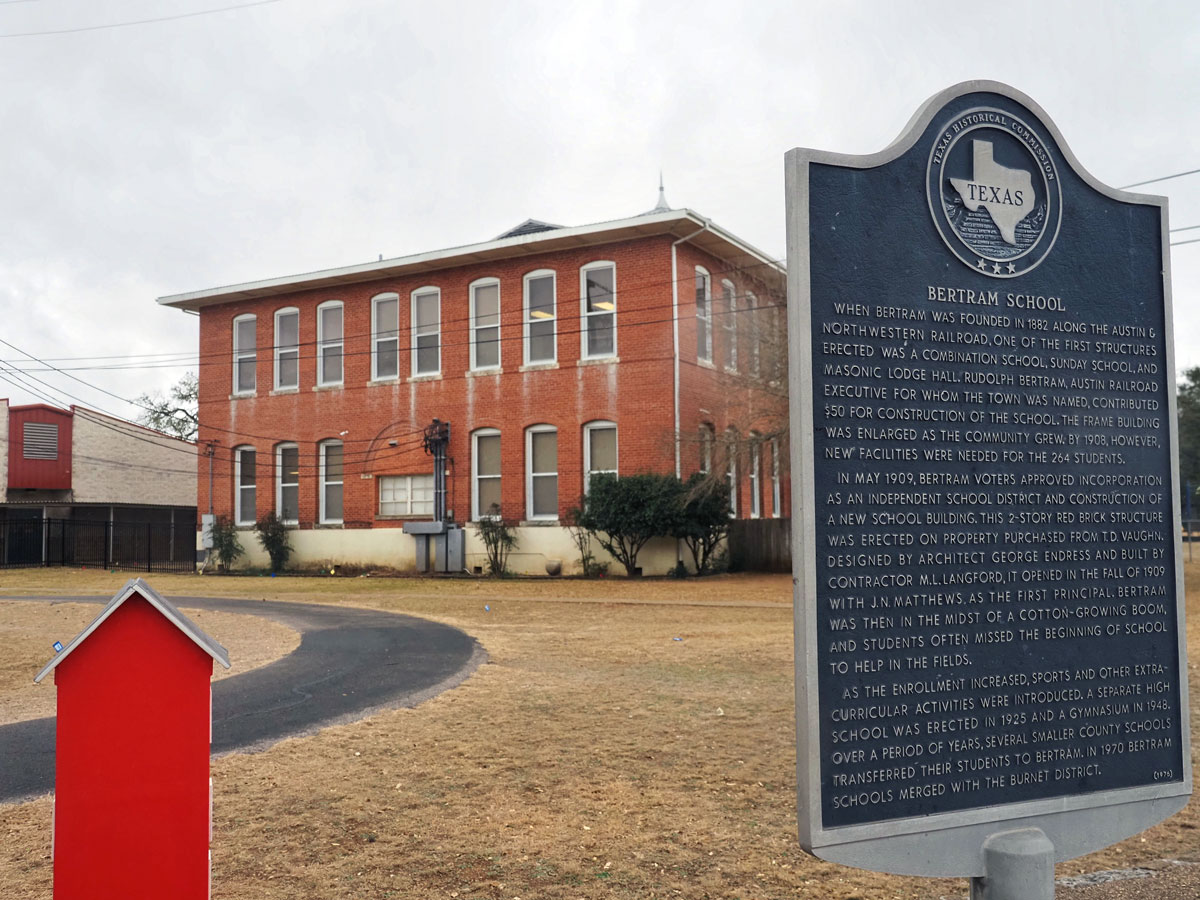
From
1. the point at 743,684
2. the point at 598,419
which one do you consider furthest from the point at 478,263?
the point at 743,684

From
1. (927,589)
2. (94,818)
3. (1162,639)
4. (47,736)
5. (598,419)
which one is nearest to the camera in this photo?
(94,818)

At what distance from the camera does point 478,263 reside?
31.8 m

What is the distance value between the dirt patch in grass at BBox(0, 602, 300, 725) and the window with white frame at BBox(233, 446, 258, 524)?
15181mm

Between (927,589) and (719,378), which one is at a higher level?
(719,378)

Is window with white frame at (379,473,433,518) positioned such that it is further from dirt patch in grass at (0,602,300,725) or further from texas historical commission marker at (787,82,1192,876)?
texas historical commission marker at (787,82,1192,876)

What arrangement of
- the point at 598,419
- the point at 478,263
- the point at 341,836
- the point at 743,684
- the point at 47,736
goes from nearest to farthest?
the point at 341,836 < the point at 47,736 < the point at 743,684 < the point at 598,419 < the point at 478,263

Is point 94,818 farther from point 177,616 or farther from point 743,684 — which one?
point 743,684

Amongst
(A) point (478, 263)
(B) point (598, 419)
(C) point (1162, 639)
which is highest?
(A) point (478, 263)

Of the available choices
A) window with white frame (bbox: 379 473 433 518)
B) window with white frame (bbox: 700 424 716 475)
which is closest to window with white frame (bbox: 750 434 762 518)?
window with white frame (bbox: 700 424 716 475)

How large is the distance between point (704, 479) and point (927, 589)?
75.3 feet

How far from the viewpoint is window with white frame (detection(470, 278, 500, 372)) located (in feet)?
103

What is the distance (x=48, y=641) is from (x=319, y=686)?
18.4 ft

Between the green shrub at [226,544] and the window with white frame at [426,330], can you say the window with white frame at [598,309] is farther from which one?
the green shrub at [226,544]

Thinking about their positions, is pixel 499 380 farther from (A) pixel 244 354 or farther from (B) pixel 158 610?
(B) pixel 158 610
